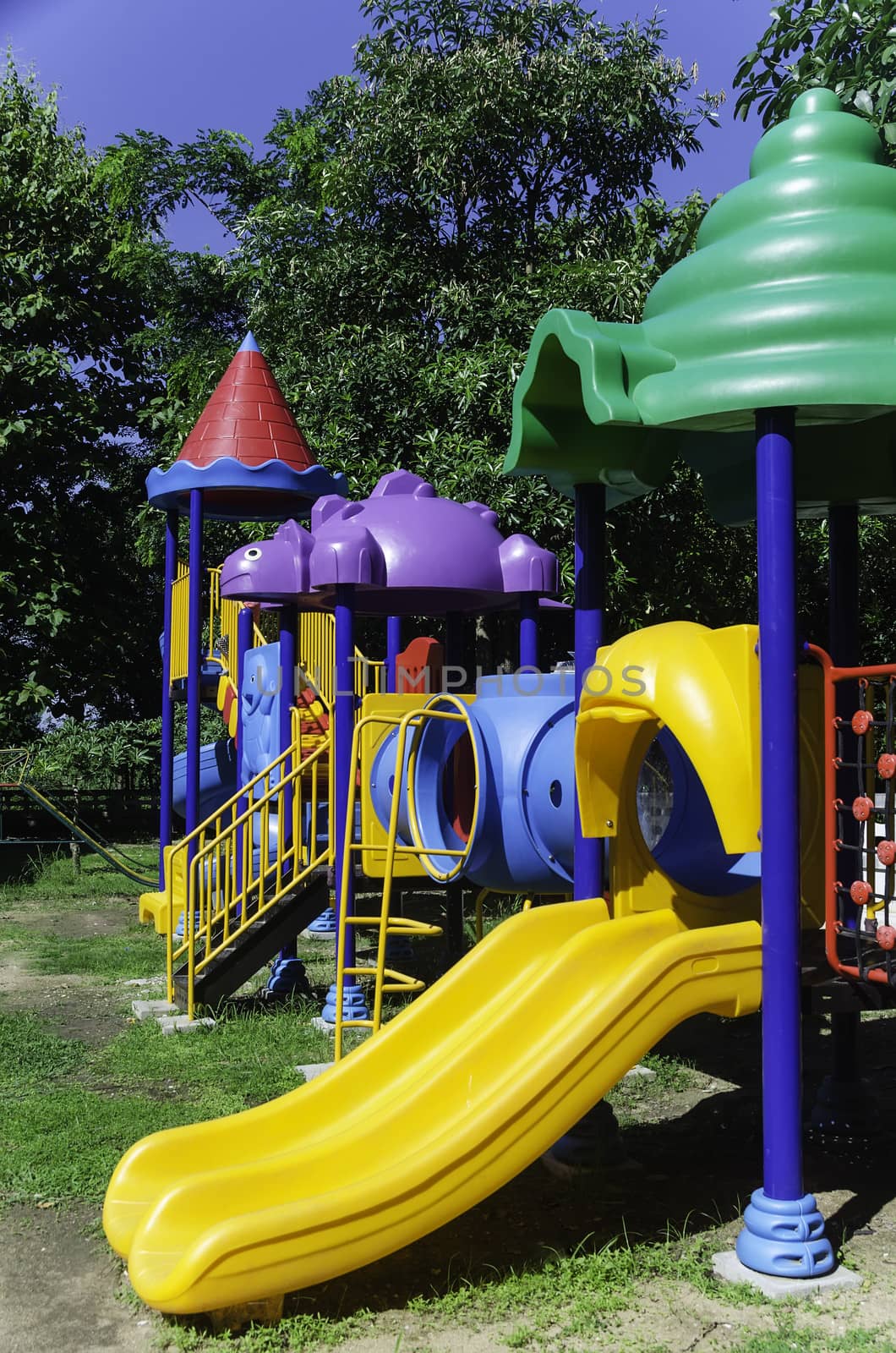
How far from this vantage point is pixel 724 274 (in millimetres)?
5062

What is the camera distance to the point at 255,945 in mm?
9023

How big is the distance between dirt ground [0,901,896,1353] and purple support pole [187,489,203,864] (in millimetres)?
5401

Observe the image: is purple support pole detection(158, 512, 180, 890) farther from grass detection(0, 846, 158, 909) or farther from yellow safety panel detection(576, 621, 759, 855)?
yellow safety panel detection(576, 621, 759, 855)

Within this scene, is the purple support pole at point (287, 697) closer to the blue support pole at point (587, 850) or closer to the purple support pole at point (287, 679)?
the purple support pole at point (287, 679)

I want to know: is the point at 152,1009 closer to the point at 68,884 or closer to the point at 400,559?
the point at 400,559

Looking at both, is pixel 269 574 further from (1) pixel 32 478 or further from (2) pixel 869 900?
(1) pixel 32 478

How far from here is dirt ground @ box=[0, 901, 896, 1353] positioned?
166 inches

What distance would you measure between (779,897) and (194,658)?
7.77 metres

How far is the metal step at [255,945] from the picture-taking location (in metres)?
8.99

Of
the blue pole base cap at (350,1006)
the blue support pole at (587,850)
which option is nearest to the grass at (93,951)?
the blue pole base cap at (350,1006)

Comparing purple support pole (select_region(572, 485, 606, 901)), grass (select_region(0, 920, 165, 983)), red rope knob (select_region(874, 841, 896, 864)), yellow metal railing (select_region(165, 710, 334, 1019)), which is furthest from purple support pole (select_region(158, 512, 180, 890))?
red rope knob (select_region(874, 841, 896, 864))

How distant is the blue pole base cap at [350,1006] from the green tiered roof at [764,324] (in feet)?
13.8

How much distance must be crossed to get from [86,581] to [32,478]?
209cm

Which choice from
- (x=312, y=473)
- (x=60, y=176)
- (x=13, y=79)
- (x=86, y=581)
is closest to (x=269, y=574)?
(x=312, y=473)
